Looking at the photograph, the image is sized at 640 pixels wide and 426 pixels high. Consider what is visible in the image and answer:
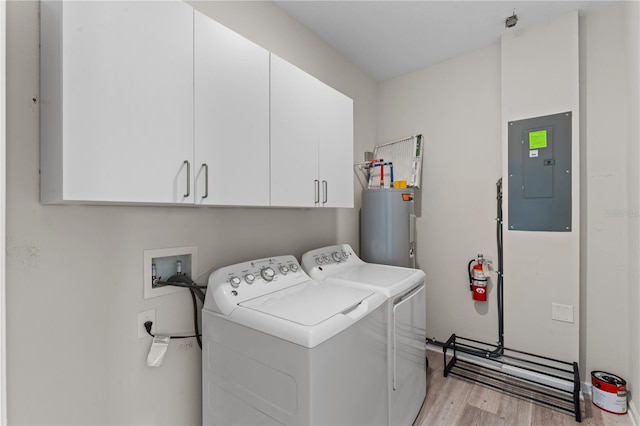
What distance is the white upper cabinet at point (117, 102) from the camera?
84cm

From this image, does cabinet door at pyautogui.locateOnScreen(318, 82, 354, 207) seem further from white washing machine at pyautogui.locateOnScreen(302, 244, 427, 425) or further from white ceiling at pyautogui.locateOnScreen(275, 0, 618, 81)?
white ceiling at pyautogui.locateOnScreen(275, 0, 618, 81)

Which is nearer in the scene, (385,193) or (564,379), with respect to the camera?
(564,379)

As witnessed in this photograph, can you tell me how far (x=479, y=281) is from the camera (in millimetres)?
2455

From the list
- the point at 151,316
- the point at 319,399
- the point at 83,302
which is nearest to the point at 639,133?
the point at 319,399

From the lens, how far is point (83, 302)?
1.14m

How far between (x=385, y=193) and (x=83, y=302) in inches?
77.4

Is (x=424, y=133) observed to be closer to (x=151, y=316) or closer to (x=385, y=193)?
(x=385, y=193)

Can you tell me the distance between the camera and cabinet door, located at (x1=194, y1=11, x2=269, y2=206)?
44.8 inches

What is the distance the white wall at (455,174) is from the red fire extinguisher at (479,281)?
0.29ft

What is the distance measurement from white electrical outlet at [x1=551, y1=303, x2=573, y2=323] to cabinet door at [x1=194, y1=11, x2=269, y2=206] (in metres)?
2.21

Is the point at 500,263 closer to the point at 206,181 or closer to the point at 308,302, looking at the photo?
the point at 308,302

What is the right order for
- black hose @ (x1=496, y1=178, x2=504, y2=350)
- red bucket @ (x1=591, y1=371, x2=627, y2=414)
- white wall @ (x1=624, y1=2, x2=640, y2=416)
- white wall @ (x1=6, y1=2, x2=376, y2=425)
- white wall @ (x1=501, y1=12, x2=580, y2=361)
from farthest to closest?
black hose @ (x1=496, y1=178, x2=504, y2=350)
white wall @ (x1=501, y1=12, x2=580, y2=361)
red bucket @ (x1=591, y1=371, x2=627, y2=414)
white wall @ (x1=624, y1=2, x2=640, y2=416)
white wall @ (x1=6, y1=2, x2=376, y2=425)

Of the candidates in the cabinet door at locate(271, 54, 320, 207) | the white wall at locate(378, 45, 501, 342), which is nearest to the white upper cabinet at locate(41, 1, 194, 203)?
the cabinet door at locate(271, 54, 320, 207)

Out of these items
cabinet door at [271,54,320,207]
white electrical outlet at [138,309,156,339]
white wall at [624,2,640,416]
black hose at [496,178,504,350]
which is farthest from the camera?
black hose at [496,178,504,350]
